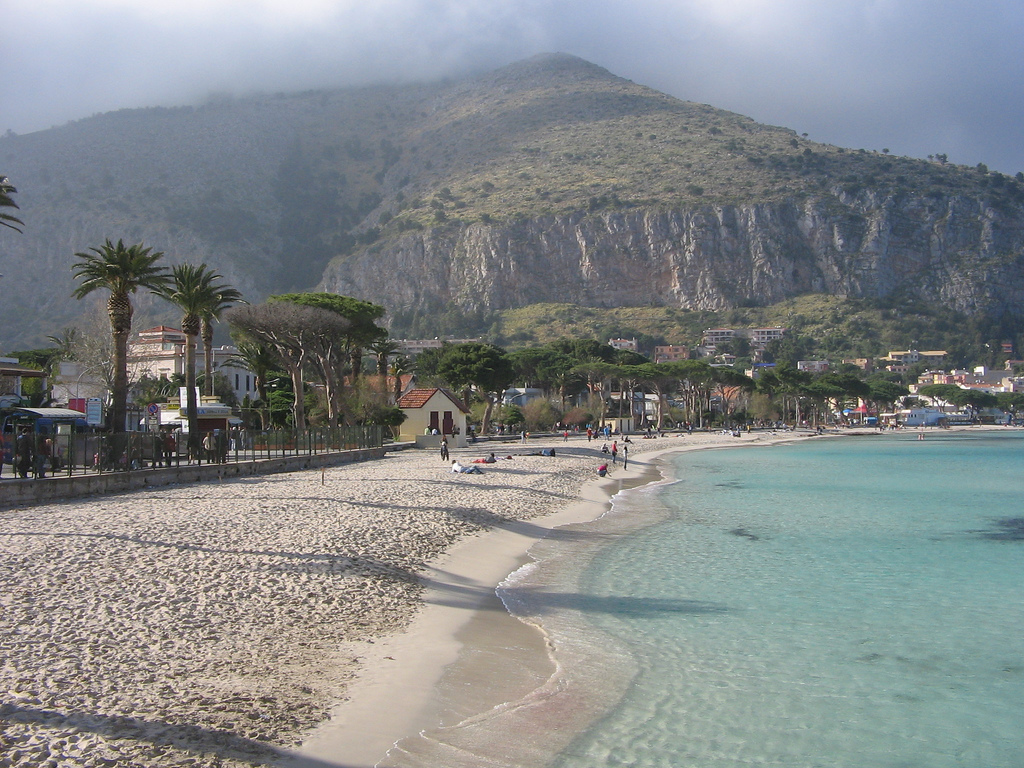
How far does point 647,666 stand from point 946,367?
7493 inches

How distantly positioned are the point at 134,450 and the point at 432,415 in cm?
3064

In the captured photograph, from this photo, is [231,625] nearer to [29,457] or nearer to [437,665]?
[437,665]

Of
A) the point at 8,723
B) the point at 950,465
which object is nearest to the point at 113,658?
the point at 8,723

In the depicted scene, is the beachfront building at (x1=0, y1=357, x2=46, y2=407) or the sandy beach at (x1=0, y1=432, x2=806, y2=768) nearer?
the sandy beach at (x1=0, y1=432, x2=806, y2=768)

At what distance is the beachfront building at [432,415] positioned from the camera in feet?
172

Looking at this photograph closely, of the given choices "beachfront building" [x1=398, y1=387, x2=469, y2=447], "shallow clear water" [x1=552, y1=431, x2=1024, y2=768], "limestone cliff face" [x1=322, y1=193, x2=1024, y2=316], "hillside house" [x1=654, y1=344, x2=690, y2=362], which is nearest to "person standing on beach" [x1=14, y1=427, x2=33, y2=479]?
"shallow clear water" [x1=552, y1=431, x2=1024, y2=768]

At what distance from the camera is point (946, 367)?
176 m

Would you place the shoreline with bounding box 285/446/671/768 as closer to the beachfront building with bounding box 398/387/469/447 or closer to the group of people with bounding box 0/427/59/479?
the group of people with bounding box 0/427/59/479

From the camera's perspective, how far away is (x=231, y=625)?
923 cm

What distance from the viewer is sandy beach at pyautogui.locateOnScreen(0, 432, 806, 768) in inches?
257

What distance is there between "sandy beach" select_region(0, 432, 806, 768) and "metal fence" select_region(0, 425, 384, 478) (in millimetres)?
2105

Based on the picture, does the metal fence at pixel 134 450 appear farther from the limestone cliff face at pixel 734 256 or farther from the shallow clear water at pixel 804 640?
the limestone cliff face at pixel 734 256

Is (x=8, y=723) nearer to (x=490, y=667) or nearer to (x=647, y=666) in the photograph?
(x=490, y=667)

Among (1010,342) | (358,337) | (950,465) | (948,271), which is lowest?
(950,465)
